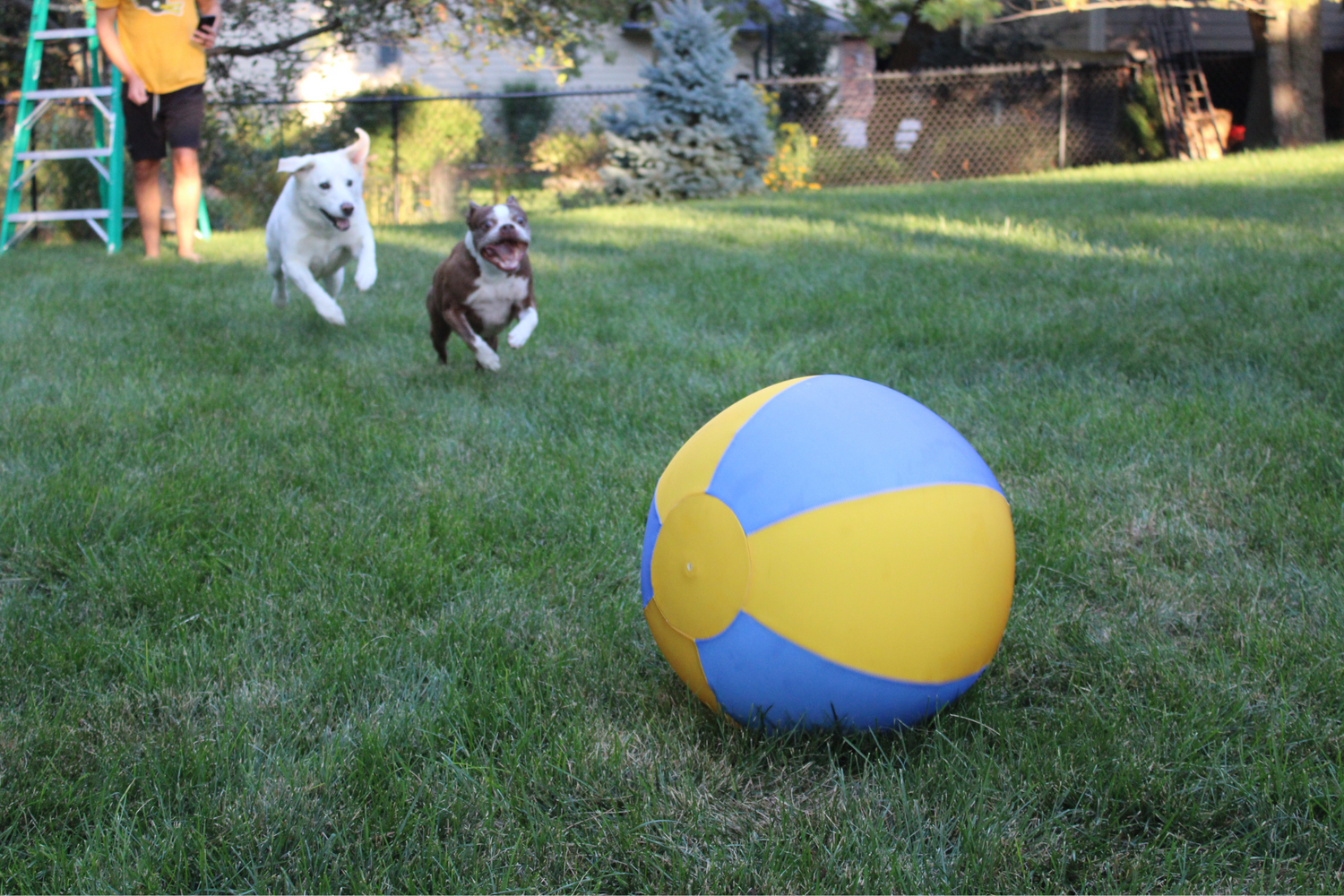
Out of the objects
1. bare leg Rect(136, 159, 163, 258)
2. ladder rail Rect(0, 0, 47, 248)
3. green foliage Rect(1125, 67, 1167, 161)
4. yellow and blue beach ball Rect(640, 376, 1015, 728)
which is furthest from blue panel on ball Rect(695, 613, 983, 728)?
green foliage Rect(1125, 67, 1167, 161)

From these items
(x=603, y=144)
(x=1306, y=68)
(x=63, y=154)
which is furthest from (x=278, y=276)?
(x=1306, y=68)

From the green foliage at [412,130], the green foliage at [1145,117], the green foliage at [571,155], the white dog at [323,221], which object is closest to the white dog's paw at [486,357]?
the white dog at [323,221]

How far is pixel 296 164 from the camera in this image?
555 cm

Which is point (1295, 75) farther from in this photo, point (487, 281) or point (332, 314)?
point (332, 314)

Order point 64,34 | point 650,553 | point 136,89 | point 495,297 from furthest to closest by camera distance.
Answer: point 64,34, point 136,89, point 495,297, point 650,553

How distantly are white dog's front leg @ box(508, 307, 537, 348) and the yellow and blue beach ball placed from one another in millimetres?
2936

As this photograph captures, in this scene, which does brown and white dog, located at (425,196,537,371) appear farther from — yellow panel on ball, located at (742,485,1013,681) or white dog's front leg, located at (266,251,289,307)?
yellow panel on ball, located at (742,485,1013,681)

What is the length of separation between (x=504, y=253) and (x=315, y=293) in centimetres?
151

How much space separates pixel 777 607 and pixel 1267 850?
0.89 meters

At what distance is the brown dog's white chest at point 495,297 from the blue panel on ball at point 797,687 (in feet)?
10.3

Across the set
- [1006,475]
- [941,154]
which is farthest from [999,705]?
[941,154]

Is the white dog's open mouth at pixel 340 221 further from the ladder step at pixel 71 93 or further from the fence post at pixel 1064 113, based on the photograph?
the fence post at pixel 1064 113

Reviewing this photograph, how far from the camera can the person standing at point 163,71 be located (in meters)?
8.13

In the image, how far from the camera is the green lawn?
176 centimetres
